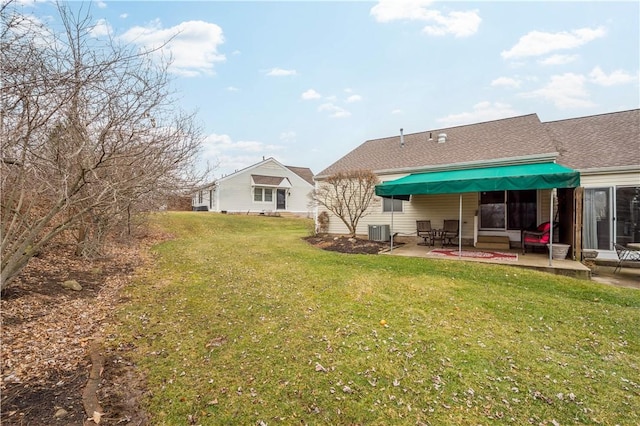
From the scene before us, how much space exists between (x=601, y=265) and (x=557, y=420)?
29.8 feet

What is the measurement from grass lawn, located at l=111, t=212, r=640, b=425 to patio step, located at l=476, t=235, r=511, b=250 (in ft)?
11.3

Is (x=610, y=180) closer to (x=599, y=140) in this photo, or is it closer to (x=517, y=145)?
(x=599, y=140)

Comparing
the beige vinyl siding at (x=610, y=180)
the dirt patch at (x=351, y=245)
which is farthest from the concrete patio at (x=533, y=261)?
the beige vinyl siding at (x=610, y=180)

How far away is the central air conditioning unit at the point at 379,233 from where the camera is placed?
12273mm

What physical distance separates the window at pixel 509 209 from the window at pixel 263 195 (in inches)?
751

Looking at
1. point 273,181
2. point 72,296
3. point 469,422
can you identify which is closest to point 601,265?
point 469,422

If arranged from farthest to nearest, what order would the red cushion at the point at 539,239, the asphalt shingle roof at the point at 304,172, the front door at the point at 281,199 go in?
the asphalt shingle roof at the point at 304,172, the front door at the point at 281,199, the red cushion at the point at 539,239

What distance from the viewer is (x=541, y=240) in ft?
28.8

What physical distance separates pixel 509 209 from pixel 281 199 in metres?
20.1

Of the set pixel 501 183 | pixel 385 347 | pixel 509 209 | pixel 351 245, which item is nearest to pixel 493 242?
pixel 509 209

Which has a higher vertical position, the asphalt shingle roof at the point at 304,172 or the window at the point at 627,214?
the asphalt shingle roof at the point at 304,172

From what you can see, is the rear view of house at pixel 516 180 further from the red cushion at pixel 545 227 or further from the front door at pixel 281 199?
the front door at pixel 281 199

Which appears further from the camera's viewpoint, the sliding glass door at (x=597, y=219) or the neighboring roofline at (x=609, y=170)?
the sliding glass door at (x=597, y=219)

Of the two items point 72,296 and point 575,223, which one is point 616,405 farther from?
point 72,296
